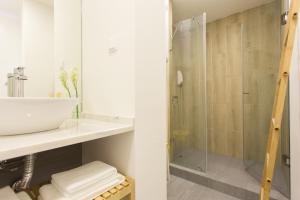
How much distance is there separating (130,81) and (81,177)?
48 centimetres

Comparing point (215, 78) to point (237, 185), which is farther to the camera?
point (215, 78)

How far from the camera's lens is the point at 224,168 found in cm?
211

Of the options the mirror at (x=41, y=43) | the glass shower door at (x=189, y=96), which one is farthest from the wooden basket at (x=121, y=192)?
the glass shower door at (x=189, y=96)

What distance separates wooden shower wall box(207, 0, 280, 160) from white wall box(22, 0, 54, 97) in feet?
7.18

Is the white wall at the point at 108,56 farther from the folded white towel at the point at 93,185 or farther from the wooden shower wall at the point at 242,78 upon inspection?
the wooden shower wall at the point at 242,78

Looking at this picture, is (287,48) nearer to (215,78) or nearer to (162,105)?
(162,105)

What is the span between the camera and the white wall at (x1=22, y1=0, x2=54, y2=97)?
0.95 meters

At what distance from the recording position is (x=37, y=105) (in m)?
0.61

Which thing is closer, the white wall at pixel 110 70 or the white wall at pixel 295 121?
the white wall at pixel 110 70

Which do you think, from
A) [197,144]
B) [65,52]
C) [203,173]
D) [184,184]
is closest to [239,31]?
[197,144]

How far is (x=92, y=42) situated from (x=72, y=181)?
2.59ft

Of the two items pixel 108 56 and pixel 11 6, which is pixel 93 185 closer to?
pixel 108 56

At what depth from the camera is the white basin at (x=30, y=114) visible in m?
0.56

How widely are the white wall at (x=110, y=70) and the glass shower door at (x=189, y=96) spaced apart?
53.3 inches
